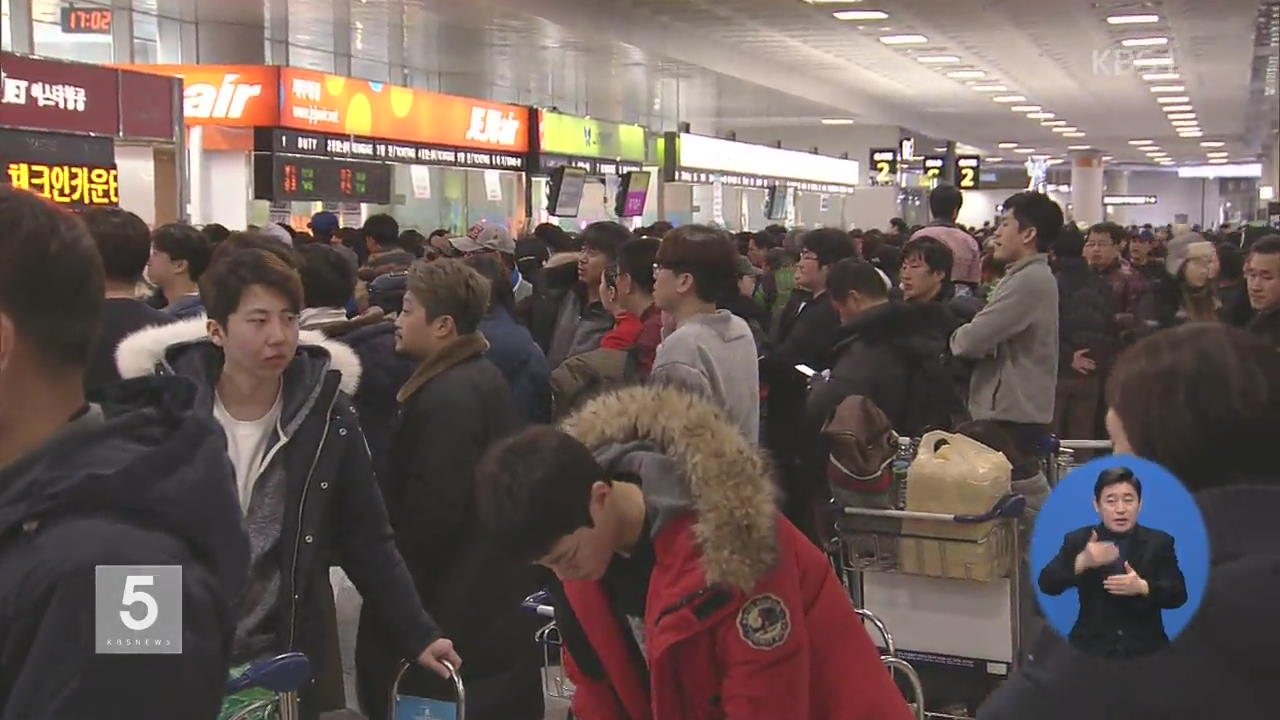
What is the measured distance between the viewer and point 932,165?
31.3 m

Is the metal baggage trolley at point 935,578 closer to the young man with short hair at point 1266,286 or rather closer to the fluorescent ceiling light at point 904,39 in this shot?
the young man with short hair at point 1266,286

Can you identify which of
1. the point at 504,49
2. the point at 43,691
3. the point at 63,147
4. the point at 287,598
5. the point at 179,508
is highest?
the point at 504,49

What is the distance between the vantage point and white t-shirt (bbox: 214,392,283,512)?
10.3ft

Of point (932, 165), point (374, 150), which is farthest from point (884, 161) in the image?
point (374, 150)

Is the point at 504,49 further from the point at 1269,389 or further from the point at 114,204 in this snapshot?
the point at 1269,389

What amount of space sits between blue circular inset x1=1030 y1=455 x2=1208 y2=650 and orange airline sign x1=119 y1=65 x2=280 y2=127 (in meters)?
11.7

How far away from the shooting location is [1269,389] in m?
1.42

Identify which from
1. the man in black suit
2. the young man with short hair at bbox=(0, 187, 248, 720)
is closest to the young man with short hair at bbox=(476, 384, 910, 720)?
the young man with short hair at bbox=(0, 187, 248, 720)

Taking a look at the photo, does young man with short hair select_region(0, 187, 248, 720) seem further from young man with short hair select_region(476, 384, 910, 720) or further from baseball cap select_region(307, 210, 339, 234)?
baseball cap select_region(307, 210, 339, 234)

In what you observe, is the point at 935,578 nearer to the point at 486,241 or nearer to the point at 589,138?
the point at 486,241

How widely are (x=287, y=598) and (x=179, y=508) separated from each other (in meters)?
1.73

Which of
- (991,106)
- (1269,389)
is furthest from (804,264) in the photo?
(991,106)

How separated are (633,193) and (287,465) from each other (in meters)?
16.0

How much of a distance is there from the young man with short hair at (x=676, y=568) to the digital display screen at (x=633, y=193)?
→ 16.2 meters
